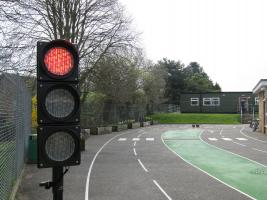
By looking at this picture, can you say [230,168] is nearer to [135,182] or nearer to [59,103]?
[135,182]

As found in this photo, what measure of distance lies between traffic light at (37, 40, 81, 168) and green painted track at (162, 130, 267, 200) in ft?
33.2

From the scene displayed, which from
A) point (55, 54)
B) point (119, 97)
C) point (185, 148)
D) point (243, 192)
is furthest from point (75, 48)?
point (119, 97)

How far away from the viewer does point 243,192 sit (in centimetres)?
1521

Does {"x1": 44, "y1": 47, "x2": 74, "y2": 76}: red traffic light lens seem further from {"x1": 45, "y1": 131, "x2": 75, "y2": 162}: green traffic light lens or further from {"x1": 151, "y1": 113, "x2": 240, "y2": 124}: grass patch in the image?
{"x1": 151, "y1": 113, "x2": 240, "y2": 124}: grass patch

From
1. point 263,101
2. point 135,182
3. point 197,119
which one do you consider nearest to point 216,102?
point 197,119

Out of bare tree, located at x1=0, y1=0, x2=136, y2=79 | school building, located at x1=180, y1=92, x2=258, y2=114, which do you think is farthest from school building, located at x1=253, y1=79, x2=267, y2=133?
school building, located at x1=180, y1=92, x2=258, y2=114

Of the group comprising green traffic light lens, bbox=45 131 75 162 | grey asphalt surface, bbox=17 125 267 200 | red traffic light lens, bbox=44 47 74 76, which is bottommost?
grey asphalt surface, bbox=17 125 267 200

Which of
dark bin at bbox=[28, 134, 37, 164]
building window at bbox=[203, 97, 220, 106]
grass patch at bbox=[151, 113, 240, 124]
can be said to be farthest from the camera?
building window at bbox=[203, 97, 220, 106]

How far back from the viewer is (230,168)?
21656 millimetres

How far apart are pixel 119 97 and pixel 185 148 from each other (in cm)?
2652

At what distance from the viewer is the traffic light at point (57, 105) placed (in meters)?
5.18

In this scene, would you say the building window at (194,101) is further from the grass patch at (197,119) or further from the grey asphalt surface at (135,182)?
the grey asphalt surface at (135,182)

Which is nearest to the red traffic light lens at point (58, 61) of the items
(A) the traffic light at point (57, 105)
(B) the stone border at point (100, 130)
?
(A) the traffic light at point (57, 105)

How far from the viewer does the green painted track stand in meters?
16.3
